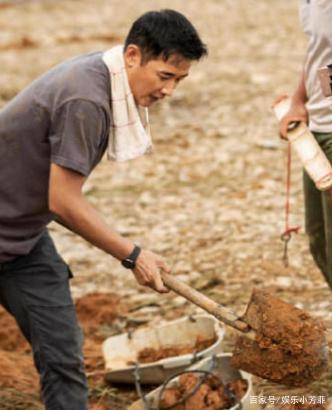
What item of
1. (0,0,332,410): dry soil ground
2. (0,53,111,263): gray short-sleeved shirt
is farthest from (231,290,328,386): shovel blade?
(0,53,111,263): gray short-sleeved shirt

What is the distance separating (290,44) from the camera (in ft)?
53.4

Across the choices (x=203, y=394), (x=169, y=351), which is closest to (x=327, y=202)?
(x=203, y=394)

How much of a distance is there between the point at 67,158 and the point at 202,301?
3.60ft

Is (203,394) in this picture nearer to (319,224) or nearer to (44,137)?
(319,224)

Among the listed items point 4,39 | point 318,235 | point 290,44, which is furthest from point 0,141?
point 4,39

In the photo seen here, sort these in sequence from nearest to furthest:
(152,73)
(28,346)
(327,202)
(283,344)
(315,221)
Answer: (152,73), (283,344), (327,202), (315,221), (28,346)

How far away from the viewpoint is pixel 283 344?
4.45 m

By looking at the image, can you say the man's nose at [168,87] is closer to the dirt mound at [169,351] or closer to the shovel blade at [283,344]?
the shovel blade at [283,344]

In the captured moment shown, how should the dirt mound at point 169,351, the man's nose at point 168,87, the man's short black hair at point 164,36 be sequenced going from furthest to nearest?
the dirt mound at point 169,351, the man's nose at point 168,87, the man's short black hair at point 164,36

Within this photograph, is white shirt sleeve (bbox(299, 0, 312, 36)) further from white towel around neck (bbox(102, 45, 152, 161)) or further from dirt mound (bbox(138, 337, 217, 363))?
dirt mound (bbox(138, 337, 217, 363))

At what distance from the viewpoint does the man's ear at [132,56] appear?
396 cm

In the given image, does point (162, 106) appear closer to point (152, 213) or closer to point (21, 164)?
point (152, 213)

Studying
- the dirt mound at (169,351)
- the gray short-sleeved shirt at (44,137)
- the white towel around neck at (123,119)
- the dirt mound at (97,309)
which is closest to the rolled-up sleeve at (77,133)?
the gray short-sleeved shirt at (44,137)

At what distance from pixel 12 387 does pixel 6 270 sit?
51.0 inches
